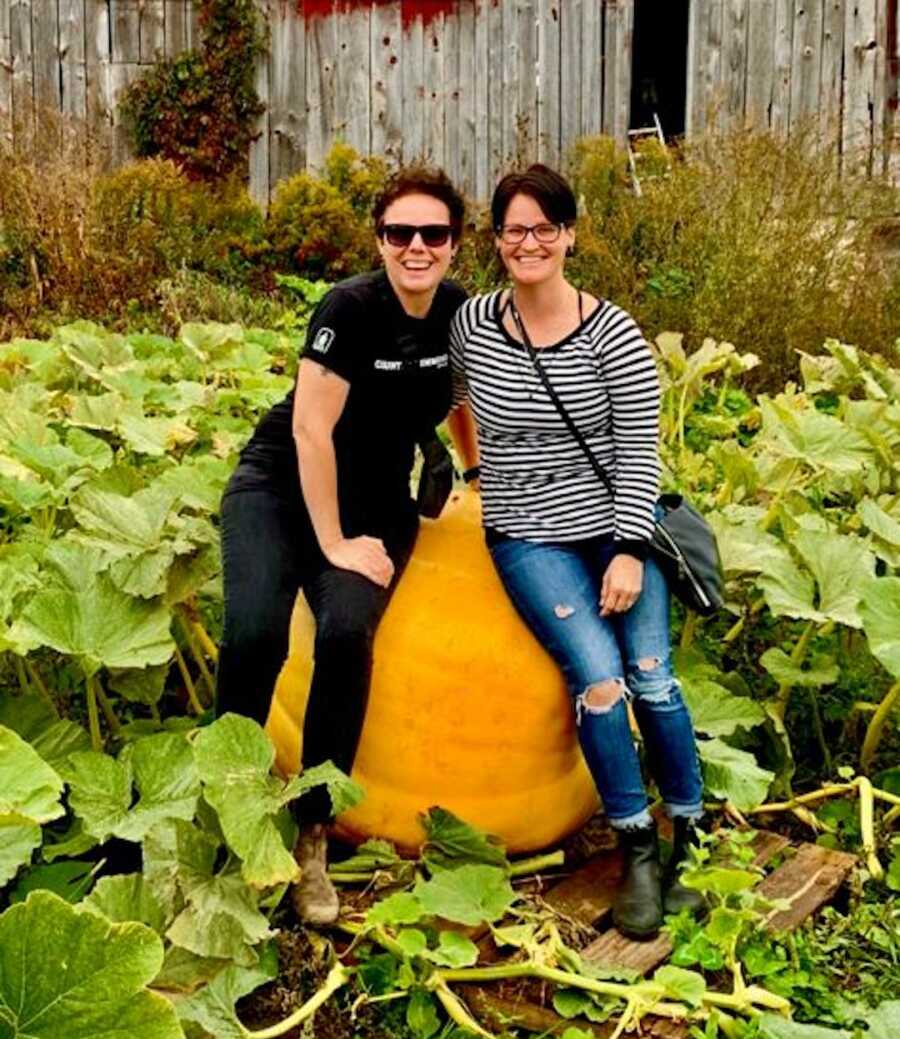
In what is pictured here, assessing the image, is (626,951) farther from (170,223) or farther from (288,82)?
(288,82)

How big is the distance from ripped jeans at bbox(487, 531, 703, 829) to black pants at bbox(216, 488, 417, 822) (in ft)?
1.08

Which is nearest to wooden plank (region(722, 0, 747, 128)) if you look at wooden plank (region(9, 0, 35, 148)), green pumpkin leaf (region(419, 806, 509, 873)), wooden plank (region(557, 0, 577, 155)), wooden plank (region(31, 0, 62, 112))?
wooden plank (region(557, 0, 577, 155))

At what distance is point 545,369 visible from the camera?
3.32 m

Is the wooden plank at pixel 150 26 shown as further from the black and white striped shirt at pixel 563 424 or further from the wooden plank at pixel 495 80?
the black and white striped shirt at pixel 563 424

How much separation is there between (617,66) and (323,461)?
9.13 metres

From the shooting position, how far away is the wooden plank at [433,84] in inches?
466

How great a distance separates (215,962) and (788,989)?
1.05 metres

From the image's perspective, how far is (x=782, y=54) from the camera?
11602mm

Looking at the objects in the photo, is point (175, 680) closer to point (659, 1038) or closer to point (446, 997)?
point (446, 997)

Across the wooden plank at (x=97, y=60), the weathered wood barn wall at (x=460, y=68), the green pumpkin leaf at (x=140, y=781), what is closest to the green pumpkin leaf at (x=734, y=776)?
the green pumpkin leaf at (x=140, y=781)

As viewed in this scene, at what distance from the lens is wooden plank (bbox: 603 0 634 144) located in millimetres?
11688

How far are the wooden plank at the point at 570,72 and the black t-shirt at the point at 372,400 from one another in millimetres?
8568

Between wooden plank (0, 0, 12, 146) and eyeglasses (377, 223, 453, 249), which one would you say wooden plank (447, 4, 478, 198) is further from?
eyeglasses (377, 223, 453, 249)

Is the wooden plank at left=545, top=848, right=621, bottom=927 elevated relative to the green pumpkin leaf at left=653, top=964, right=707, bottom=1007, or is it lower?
lower
